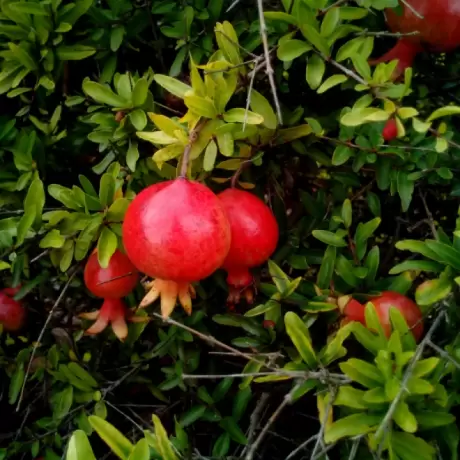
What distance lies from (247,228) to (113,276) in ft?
0.89

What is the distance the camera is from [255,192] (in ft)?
4.20

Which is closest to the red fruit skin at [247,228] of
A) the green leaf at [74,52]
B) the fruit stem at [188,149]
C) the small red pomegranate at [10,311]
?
the fruit stem at [188,149]

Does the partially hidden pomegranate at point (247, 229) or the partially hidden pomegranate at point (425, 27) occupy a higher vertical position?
the partially hidden pomegranate at point (425, 27)

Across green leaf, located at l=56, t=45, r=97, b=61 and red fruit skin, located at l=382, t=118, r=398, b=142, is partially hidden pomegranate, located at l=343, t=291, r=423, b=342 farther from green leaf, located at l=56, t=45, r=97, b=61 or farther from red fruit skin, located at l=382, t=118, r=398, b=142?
green leaf, located at l=56, t=45, r=97, b=61

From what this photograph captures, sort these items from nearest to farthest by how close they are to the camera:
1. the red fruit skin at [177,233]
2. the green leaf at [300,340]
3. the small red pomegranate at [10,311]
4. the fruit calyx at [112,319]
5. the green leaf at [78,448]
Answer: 1. the green leaf at [78,448]
2. the red fruit skin at [177,233]
3. the green leaf at [300,340]
4. the fruit calyx at [112,319]
5. the small red pomegranate at [10,311]

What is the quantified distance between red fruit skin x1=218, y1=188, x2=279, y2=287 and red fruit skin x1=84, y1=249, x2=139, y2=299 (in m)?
0.19

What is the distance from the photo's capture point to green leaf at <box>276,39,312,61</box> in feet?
3.51

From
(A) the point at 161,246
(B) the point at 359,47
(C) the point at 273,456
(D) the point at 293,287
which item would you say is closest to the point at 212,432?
(C) the point at 273,456

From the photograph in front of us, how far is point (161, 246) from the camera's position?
887mm

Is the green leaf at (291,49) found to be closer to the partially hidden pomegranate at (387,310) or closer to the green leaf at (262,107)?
the green leaf at (262,107)

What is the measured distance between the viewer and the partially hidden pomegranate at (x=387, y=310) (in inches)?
42.0

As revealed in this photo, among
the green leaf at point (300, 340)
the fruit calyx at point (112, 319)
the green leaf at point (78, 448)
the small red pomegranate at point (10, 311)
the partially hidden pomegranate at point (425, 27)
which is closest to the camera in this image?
the green leaf at point (78, 448)

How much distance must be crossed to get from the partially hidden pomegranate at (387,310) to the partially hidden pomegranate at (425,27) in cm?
40

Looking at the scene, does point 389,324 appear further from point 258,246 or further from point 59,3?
point 59,3
